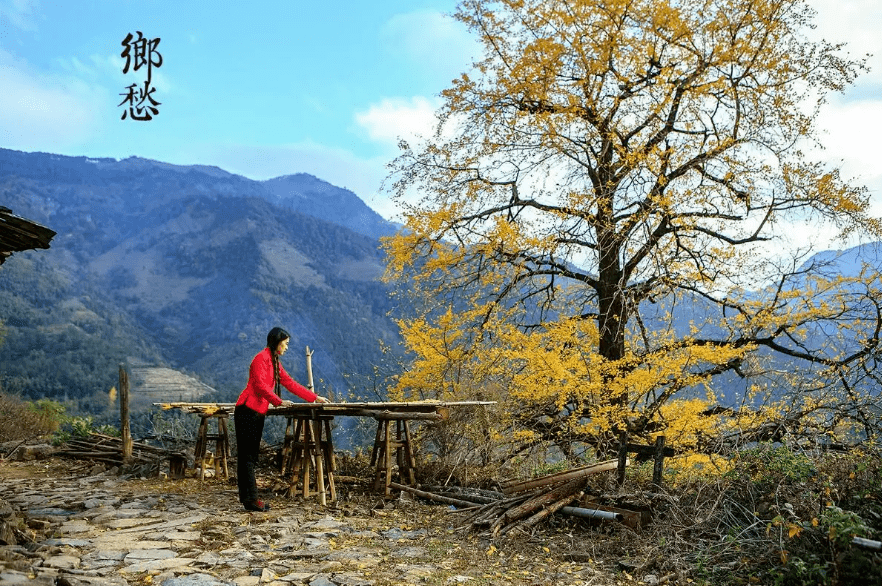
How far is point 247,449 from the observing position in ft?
25.0

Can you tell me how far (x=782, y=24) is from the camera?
1183 cm

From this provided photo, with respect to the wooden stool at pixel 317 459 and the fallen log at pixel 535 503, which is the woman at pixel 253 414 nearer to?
the wooden stool at pixel 317 459

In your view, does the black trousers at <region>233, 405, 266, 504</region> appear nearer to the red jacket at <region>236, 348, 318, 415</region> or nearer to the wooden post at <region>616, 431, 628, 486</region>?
the red jacket at <region>236, 348, 318, 415</region>

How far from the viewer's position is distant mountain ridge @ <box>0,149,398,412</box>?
60.9m

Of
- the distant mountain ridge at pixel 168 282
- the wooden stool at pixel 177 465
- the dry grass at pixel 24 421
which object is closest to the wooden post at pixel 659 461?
the wooden stool at pixel 177 465

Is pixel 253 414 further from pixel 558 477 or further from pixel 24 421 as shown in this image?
pixel 24 421

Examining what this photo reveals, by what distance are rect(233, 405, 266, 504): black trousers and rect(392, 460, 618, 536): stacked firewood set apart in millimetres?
2343

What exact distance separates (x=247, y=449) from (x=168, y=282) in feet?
319

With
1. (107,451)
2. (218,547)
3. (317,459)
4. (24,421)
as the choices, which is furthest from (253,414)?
(24,421)

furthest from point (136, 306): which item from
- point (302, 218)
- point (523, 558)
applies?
point (523, 558)

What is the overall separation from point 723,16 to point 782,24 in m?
1.00

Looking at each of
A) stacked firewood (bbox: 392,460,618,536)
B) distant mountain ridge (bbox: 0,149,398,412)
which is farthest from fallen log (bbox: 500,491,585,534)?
distant mountain ridge (bbox: 0,149,398,412)

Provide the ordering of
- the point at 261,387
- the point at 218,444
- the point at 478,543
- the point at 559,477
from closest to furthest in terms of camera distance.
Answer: the point at 478,543, the point at 559,477, the point at 261,387, the point at 218,444

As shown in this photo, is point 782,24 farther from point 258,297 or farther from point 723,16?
point 258,297
